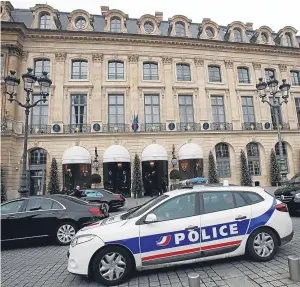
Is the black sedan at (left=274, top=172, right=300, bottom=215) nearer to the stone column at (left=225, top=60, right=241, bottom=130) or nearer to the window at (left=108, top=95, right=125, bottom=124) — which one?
the stone column at (left=225, top=60, right=241, bottom=130)

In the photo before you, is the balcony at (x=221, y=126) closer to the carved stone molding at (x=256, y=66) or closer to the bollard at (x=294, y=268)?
the carved stone molding at (x=256, y=66)

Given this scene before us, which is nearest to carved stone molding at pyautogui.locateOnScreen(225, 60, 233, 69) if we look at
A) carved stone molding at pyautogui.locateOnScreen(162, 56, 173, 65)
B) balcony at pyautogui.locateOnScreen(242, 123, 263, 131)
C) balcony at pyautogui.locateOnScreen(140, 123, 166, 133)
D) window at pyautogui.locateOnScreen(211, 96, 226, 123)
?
window at pyautogui.locateOnScreen(211, 96, 226, 123)

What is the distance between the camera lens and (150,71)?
22.9m

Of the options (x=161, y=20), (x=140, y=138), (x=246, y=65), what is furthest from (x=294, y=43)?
(x=140, y=138)

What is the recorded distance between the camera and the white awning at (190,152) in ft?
67.4

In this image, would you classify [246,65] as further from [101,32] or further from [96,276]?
[96,276]

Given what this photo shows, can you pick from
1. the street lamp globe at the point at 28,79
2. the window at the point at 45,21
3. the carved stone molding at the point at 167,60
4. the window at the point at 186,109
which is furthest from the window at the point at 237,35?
the street lamp globe at the point at 28,79

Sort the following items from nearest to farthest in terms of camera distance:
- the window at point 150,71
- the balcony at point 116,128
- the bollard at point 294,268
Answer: the bollard at point 294,268, the balcony at point 116,128, the window at point 150,71

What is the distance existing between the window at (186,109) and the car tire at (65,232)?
16852 mm

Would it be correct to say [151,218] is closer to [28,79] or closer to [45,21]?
[28,79]

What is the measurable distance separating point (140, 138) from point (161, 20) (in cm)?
1465

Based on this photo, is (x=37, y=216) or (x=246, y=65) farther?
(x=246, y=65)

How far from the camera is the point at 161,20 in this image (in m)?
25.9

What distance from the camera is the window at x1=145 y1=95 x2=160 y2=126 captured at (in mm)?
21875
